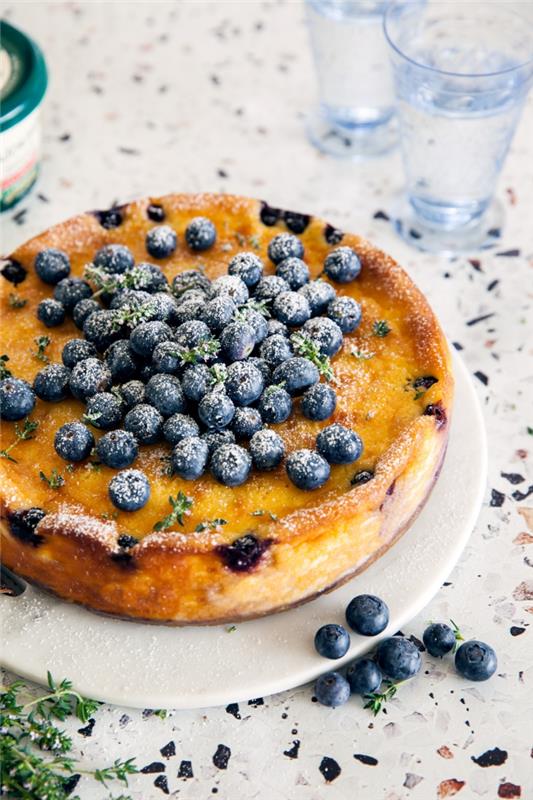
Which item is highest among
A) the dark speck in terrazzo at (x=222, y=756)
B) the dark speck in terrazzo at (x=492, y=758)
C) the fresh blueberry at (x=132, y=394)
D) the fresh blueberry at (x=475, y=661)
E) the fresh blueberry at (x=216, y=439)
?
the fresh blueberry at (x=216, y=439)

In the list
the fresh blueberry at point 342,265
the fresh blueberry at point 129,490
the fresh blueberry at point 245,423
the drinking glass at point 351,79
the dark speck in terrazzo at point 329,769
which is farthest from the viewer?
the drinking glass at point 351,79

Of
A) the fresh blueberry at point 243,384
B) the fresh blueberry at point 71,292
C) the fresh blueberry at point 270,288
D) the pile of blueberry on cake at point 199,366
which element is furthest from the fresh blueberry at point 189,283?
the fresh blueberry at point 243,384

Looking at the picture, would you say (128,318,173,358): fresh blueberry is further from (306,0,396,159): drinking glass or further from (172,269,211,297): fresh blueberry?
(306,0,396,159): drinking glass

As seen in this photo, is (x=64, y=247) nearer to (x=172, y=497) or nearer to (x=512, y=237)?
(x=172, y=497)

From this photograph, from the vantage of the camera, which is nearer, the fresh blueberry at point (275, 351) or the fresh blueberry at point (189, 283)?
the fresh blueberry at point (275, 351)

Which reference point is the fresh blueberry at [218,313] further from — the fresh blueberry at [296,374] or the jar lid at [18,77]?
the jar lid at [18,77]

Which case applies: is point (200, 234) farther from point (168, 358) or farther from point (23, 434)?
point (23, 434)

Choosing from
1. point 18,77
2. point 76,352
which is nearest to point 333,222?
point 18,77
